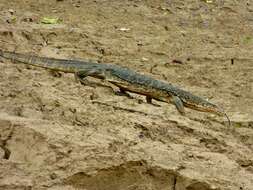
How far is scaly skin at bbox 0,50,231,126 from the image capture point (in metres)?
6.75

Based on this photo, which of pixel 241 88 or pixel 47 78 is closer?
pixel 47 78

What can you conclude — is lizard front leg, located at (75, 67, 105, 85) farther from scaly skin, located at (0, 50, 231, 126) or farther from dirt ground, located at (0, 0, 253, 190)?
dirt ground, located at (0, 0, 253, 190)

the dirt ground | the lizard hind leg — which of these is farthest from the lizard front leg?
the lizard hind leg

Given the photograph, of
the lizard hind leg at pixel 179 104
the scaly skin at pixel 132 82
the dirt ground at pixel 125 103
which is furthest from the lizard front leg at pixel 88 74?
the lizard hind leg at pixel 179 104

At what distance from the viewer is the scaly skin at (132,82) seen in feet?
22.1

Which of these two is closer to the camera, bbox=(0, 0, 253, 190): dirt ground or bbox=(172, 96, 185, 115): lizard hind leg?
bbox=(0, 0, 253, 190): dirt ground

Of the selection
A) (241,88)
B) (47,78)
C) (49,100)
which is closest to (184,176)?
(49,100)

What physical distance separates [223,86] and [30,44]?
211 cm

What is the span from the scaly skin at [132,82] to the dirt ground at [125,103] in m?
0.08

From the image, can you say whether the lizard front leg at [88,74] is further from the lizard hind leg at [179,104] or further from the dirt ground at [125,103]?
the lizard hind leg at [179,104]

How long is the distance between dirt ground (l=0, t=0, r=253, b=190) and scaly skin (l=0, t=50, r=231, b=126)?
0.28 ft

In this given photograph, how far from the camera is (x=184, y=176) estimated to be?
497 cm

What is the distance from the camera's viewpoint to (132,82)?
6914 millimetres

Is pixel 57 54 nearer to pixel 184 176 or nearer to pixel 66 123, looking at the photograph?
pixel 66 123
